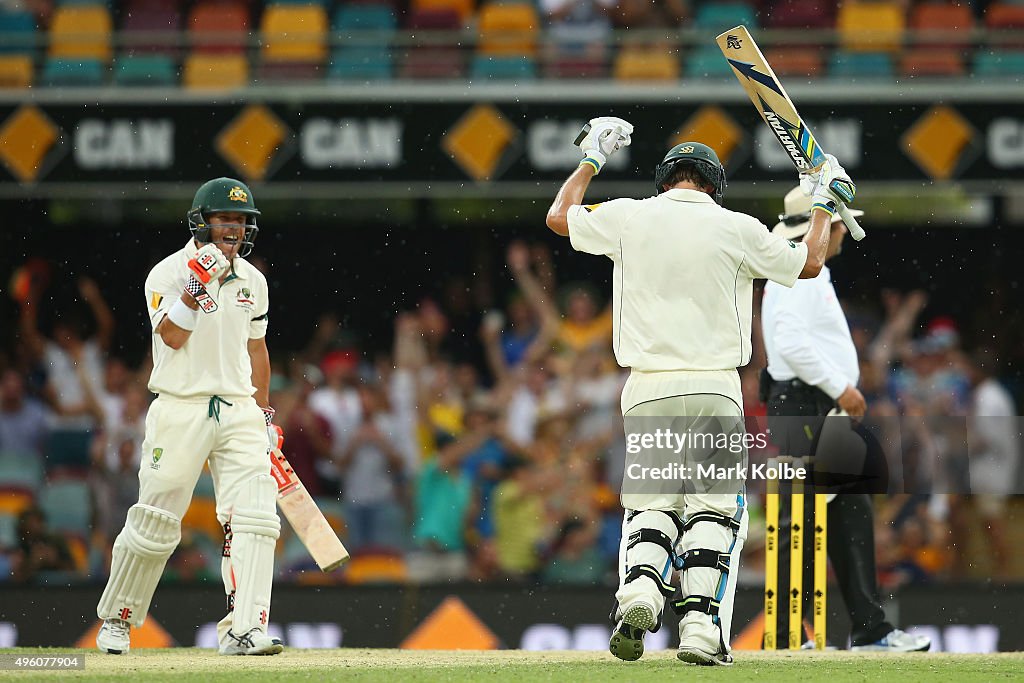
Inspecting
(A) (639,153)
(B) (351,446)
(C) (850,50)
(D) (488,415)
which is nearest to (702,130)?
(A) (639,153)

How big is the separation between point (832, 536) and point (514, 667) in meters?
2.26

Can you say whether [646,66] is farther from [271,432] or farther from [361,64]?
[271,432]

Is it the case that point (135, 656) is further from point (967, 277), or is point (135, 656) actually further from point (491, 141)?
point (967, 277)

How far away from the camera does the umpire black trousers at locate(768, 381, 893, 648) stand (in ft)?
25.3

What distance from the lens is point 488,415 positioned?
11484 mm

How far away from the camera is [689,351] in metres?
6.11

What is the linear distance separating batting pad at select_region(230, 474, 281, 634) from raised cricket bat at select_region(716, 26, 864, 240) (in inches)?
104

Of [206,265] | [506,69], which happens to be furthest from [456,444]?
[206,265]

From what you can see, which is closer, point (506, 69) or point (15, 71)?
point (15, 71)

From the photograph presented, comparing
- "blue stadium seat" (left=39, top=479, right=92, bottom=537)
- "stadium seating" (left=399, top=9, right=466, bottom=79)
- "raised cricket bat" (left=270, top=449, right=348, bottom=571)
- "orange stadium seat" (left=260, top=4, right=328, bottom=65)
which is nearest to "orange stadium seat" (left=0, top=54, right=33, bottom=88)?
"orange stadium seat" (left=260, top=4, right=328, bottom=65)

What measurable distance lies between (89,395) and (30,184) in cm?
158

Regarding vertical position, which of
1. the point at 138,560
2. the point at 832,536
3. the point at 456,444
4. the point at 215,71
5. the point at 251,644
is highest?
the point at 215,71

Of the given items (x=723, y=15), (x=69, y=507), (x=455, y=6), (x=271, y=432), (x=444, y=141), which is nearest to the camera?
(x=271, y=432)

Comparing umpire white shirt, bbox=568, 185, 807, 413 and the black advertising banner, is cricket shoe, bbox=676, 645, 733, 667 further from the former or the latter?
the black advertising banner
